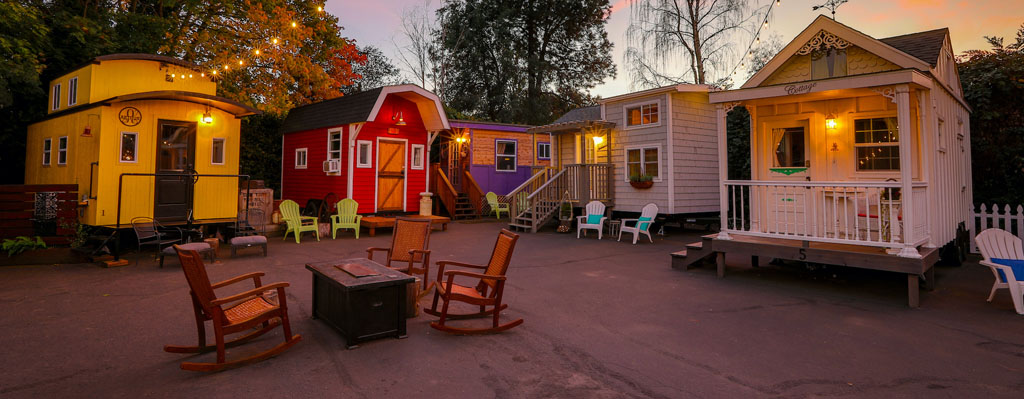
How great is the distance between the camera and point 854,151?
7.77 m

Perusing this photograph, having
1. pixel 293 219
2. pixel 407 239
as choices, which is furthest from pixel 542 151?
pixel 407 239

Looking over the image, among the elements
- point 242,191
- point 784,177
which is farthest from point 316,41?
point 784,177

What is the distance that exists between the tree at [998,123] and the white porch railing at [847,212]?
16.7 feet

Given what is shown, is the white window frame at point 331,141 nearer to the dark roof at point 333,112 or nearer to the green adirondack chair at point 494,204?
the dark roof at point 333,112

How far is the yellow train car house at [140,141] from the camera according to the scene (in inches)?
345

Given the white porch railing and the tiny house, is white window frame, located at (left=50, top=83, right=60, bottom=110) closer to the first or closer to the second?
the tiny house

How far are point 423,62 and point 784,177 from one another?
2144 centimetres

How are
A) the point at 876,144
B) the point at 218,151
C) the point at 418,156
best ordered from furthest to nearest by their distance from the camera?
1. the point at 418,156
2. the point at 218,151
3. the point at 876,144

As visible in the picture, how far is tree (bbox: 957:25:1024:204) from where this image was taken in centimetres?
970

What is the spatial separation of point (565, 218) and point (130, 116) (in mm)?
9939

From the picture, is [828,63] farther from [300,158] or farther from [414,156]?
[300,158]

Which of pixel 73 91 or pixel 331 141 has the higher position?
pixel 73 91

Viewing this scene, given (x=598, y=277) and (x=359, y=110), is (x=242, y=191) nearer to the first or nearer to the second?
(x=359, y=110)

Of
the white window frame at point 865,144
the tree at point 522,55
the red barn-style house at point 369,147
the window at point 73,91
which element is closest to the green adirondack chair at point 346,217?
the red barn-style house at point 369,147
